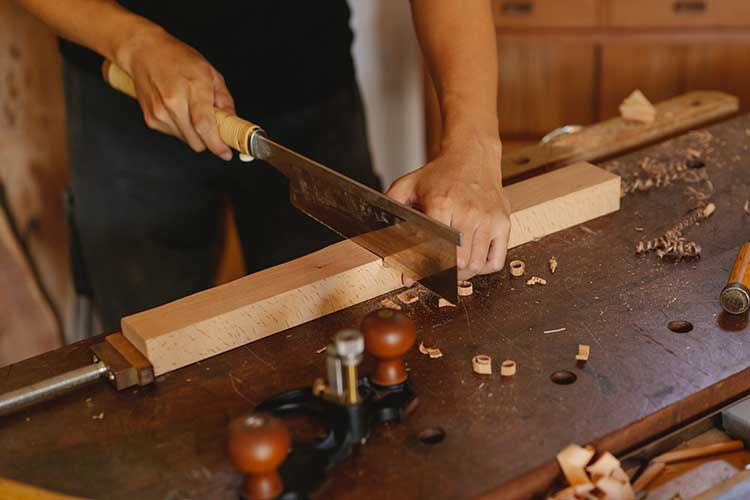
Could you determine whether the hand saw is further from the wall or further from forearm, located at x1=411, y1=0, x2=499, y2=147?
the wall

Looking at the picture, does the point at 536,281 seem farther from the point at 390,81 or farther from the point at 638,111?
the point at 390,81

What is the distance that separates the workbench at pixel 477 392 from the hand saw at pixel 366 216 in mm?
85

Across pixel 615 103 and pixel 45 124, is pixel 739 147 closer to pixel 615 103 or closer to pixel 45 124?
pixel 615 103

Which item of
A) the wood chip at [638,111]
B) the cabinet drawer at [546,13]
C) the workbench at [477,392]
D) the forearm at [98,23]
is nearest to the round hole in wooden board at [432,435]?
the workbench at [477,392]

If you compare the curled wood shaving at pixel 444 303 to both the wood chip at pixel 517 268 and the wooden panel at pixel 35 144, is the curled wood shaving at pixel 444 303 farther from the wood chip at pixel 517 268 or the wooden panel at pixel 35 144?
→ the wooden panel at pixel 35 144

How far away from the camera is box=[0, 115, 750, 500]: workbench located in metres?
1.14

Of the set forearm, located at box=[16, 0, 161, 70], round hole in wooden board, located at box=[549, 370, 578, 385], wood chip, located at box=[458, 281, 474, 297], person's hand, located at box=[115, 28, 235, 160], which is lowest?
round hole in wooden board, located at box=[549, 370, 578, 385]

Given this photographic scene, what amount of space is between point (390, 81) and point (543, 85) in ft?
2.08

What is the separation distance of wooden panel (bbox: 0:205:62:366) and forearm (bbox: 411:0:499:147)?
1487 mm

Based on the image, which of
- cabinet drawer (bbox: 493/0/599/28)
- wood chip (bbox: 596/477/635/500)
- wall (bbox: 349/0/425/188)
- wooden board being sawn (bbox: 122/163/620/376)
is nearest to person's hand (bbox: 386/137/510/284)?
wooden board being sawn (bbox: 122/163/620/376)

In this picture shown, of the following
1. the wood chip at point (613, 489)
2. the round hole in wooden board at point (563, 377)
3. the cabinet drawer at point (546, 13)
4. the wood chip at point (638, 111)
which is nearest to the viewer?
the wood chip at point (613, 489)

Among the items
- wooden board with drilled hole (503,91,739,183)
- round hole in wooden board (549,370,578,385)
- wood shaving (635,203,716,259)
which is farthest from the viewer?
wooden board with drilled hole (503,91,739,183)

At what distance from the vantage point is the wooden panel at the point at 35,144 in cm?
273

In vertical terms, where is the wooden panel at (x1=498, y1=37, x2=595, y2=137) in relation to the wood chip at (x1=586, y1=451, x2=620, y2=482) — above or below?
below
